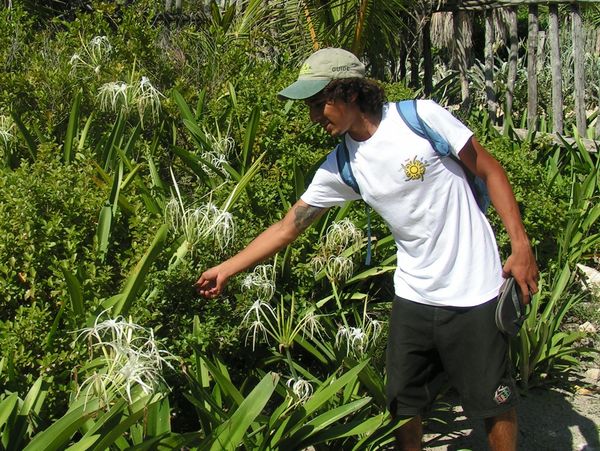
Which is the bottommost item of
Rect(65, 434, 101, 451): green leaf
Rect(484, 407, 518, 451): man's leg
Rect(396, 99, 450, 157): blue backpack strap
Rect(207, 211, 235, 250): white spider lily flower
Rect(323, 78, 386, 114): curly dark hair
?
Rect(484, 407, 518, 451): man's leg

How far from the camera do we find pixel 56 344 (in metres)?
3.24

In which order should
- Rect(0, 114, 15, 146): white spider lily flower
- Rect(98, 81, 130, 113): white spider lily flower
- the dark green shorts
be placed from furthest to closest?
Rect(98, 81, 130, 113): white spider lily flower → Rect(0, 114, 15, 146): white spider lily flower → the dark green shorts

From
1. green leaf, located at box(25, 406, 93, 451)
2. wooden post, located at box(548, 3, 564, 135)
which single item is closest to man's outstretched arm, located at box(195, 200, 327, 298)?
green leaf, located at box(25, 406, 93, 451)

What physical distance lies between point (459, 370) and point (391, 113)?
39.2 inches

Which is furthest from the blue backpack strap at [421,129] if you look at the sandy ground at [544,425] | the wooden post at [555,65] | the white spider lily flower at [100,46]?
the wooden post at [555,65]

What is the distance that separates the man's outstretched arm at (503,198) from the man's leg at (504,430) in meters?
0.55

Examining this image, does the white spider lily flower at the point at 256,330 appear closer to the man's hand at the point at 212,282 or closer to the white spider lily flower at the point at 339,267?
the man's hand at the point at 212,282

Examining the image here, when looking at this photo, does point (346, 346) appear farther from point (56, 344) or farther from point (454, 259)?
point (56, 344)

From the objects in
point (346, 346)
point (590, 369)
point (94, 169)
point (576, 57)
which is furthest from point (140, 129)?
point (576, 57)

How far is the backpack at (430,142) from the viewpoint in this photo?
9.46ft

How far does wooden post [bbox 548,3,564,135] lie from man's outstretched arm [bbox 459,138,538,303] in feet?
12.7

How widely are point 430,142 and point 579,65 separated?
13.9 ft

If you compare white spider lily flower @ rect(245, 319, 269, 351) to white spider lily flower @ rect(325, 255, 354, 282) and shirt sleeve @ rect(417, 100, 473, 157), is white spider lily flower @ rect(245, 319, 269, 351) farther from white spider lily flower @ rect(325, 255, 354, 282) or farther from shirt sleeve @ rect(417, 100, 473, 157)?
shirt sleeve @ rect(417, 100, 473, 157)

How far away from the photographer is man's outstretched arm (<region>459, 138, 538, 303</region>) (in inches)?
114
